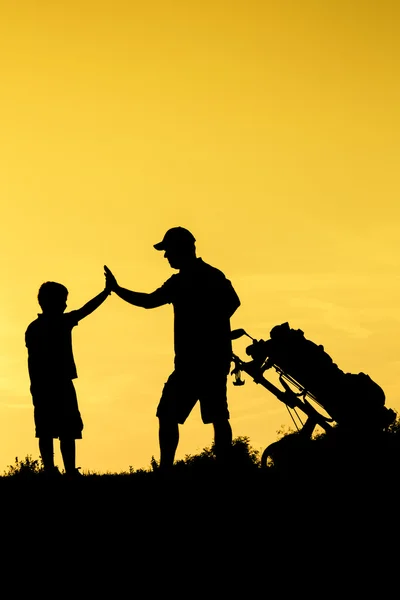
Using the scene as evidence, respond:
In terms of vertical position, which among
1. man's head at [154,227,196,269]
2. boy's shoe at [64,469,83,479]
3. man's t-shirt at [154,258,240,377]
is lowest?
boy's shoe at [64,469,83,479]

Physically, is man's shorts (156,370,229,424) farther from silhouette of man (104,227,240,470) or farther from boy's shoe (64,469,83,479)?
boy's shoe (64,469,83,479)

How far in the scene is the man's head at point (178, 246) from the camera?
1238cm

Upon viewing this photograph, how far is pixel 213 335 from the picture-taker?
489 inches

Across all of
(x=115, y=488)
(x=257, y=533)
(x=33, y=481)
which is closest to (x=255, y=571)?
(x=257, y=533)

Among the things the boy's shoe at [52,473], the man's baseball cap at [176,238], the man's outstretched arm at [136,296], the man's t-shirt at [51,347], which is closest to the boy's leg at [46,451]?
the boy's shoe at [52,473]

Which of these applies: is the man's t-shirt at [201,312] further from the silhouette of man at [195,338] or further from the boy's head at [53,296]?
the boy's head at [53,296]

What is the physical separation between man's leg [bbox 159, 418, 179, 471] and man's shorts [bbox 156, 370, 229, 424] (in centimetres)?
7

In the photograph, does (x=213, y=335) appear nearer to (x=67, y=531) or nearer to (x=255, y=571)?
(x=67, y=531)

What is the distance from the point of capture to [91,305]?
13.3m

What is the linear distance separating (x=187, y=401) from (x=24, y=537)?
3219mm

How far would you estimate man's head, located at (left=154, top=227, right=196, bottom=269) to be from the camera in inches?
488

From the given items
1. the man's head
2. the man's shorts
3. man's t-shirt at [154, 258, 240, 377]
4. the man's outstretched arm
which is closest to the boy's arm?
the man's outstretched arm

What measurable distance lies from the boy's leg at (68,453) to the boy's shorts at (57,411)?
0.07m

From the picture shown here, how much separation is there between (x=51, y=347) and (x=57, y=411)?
2.55 ft
